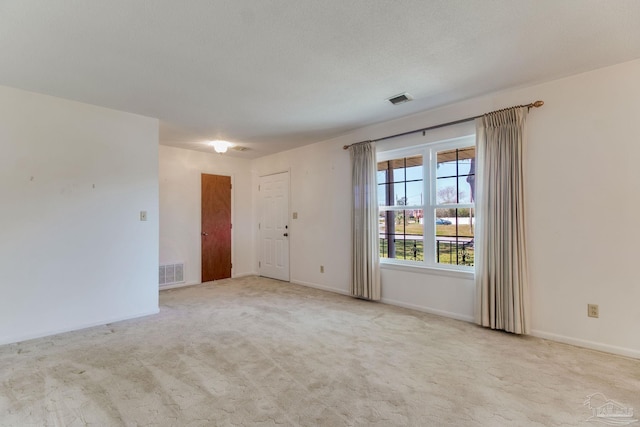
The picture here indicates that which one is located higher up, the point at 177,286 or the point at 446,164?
the point at 446,164

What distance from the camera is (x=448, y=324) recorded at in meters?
3.34

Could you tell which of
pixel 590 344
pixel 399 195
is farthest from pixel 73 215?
pixel 590 344

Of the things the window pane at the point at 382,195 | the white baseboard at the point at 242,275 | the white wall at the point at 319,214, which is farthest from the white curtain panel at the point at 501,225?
the white baseboard at the point at 242,275

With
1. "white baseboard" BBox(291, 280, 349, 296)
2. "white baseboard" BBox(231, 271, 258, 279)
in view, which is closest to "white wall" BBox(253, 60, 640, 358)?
"white baseboard" BBox(291, 280, 349, 296)

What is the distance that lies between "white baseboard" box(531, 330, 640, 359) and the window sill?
81 centimetres

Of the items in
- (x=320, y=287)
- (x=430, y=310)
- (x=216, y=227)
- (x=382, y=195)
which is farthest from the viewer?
(x=216, y=227)

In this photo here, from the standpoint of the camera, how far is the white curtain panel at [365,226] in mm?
4234

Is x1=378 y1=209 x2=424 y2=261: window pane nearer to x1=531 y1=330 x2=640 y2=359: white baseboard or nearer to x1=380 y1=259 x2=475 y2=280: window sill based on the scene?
x1=380 y1=259 x2=475 y2=280: window sill

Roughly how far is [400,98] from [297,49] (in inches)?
56.7

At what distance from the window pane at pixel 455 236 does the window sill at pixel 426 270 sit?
14 cm

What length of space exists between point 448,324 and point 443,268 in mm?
669

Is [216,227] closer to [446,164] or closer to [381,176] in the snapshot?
[381,176]

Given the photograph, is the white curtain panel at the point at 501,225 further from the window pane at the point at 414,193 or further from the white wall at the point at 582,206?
the window pane at the point at 414,193

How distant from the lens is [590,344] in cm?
269
